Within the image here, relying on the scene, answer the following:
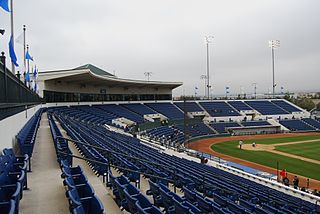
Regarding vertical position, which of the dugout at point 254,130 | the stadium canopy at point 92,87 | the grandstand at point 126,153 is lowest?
the dugout at point 254,130

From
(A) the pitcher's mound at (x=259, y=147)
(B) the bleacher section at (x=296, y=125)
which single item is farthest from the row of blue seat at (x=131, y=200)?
(B) the bleacher section at (x=296, y=125)

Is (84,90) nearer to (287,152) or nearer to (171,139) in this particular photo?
(171,139)

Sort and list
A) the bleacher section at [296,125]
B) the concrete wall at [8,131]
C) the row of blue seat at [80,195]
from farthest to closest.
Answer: the bleacher section at [296,125] → the concrete wall at [8,131] → the row of blue seat at [80,195]

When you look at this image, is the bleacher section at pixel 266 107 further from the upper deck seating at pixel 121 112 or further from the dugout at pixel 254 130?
the upper deck seating at pixel 121 112

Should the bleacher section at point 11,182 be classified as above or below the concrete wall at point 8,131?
below

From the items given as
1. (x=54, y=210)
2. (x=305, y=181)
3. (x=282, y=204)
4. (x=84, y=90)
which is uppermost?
(x=84, y=90)

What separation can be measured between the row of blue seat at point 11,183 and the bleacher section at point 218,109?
180ft

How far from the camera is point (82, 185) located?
564 cm

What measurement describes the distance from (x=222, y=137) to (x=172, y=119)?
358 inches

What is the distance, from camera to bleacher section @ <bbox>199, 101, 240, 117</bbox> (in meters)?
60.4

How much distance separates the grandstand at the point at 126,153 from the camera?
617 cm

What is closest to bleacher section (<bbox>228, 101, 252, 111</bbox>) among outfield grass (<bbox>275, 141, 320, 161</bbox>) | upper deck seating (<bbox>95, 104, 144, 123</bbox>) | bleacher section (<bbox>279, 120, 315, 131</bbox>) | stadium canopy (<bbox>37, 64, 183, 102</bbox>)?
bleacher section (<bbox>279, 120, 315, 131</bbox>)

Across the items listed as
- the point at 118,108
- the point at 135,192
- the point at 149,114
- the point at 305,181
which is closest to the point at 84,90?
the point at 118,108

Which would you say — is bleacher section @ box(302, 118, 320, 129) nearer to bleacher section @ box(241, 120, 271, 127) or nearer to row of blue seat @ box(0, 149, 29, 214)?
bleacher section @ box(241, 120, 271, 127)
